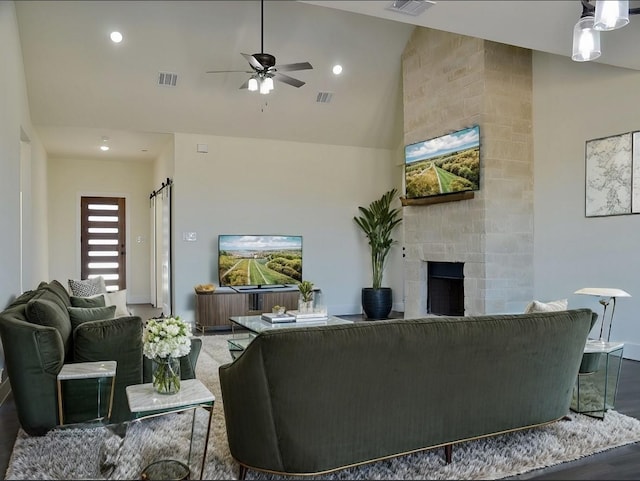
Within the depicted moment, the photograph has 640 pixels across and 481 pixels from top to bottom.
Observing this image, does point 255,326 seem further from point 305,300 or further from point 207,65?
point 207,65

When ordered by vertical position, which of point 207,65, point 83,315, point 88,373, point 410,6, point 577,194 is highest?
point 207,65

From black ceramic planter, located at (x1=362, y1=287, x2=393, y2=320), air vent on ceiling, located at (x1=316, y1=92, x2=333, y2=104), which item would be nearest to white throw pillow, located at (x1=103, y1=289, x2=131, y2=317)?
black ceramic planter, located at (x1=362, y1=287, x2=393, y2=320)

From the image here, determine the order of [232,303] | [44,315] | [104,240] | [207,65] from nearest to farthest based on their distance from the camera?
[44,315], [207,65], [232,303], [104,240]

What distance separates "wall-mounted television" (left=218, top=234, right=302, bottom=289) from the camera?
7727 mm

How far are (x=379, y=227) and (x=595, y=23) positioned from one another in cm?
588

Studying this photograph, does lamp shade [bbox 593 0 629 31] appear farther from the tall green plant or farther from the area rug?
the tall green plant

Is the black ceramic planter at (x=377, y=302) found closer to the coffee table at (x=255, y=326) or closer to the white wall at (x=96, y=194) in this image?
the coffee table at (x=255, y=326)

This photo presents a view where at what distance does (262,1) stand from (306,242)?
3987 mm

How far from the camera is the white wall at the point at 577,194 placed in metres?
5.23

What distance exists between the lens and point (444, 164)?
664 centimetres

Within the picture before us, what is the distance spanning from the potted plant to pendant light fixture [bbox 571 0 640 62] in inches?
210

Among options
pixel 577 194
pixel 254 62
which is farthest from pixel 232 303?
pixel 577 194

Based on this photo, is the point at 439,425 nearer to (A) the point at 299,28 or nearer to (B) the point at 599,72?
(B) the point at 599,72

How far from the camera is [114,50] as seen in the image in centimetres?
632
